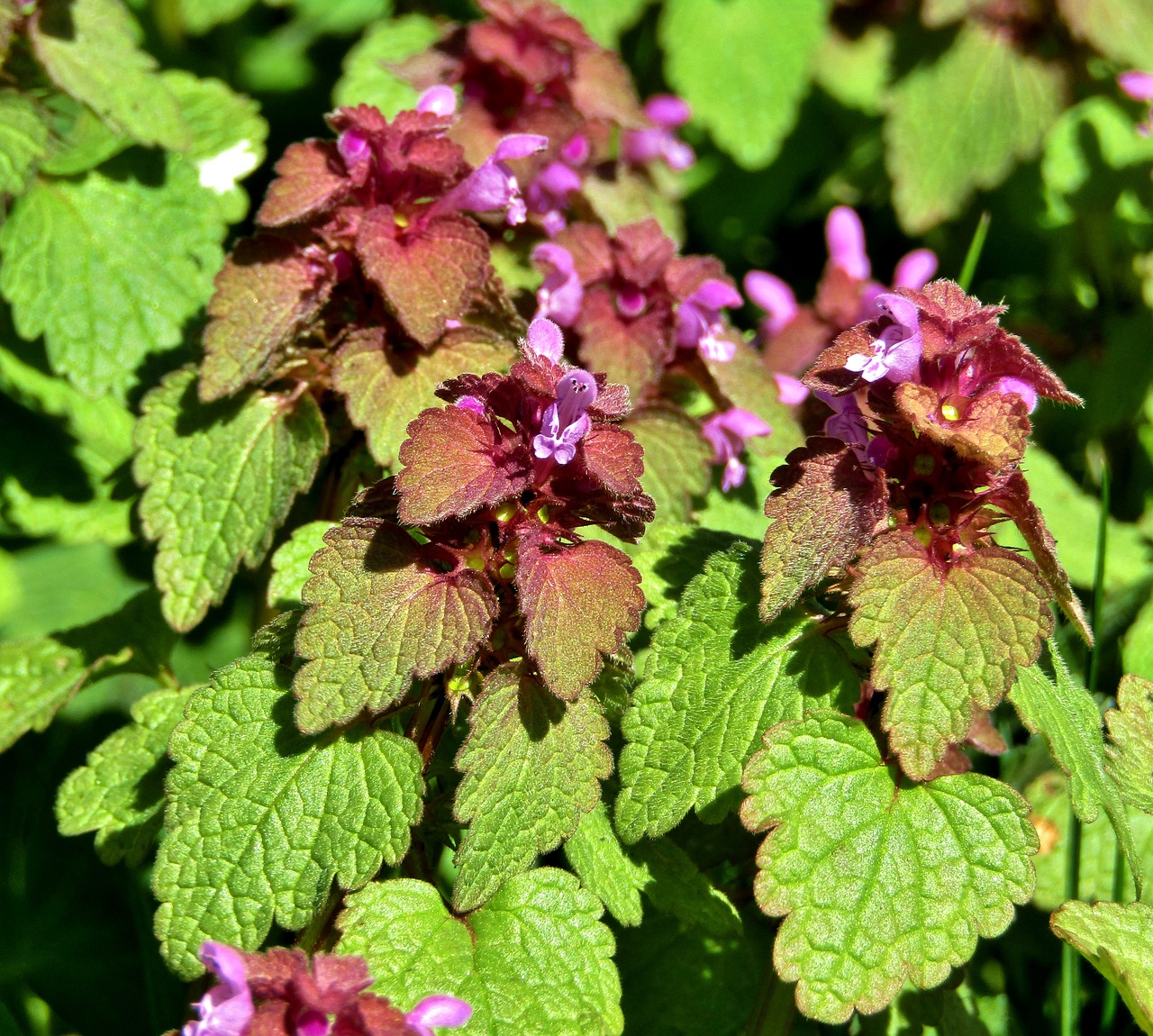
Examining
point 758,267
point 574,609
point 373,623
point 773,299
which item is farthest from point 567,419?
point 758,267

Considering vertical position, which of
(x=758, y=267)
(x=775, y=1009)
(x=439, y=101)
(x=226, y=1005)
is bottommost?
(x=758, y=267)

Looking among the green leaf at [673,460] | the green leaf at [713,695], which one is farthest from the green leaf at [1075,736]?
the green leaf at [673,460]

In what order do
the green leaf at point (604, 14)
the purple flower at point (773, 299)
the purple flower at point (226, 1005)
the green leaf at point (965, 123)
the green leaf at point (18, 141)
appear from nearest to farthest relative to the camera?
the purple flower at point (226, 1005)
the green leaf at point (18, 141)
the purple flower at point (773, 299)
the green leaf at point (604, 14)
the green leaf at point (965, 123)

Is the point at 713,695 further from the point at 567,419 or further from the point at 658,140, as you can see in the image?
the point at 658,140

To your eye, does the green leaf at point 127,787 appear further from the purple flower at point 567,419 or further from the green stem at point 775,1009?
the green stem at point 775,1009

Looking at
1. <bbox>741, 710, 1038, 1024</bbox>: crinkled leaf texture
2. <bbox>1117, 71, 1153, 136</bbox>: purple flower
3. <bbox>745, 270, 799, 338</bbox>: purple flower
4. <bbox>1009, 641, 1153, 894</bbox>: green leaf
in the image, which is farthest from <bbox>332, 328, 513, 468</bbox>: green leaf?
<bbox>1117, 71, 1153, 136</bbox>: purple flower

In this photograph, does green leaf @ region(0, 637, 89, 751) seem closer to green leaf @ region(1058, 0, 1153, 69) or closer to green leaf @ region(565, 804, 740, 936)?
green leaf @ region(565, 804, 740, 936)

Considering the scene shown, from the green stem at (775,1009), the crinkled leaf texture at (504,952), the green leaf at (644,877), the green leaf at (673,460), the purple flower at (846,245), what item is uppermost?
the green leaf at (673,460)
